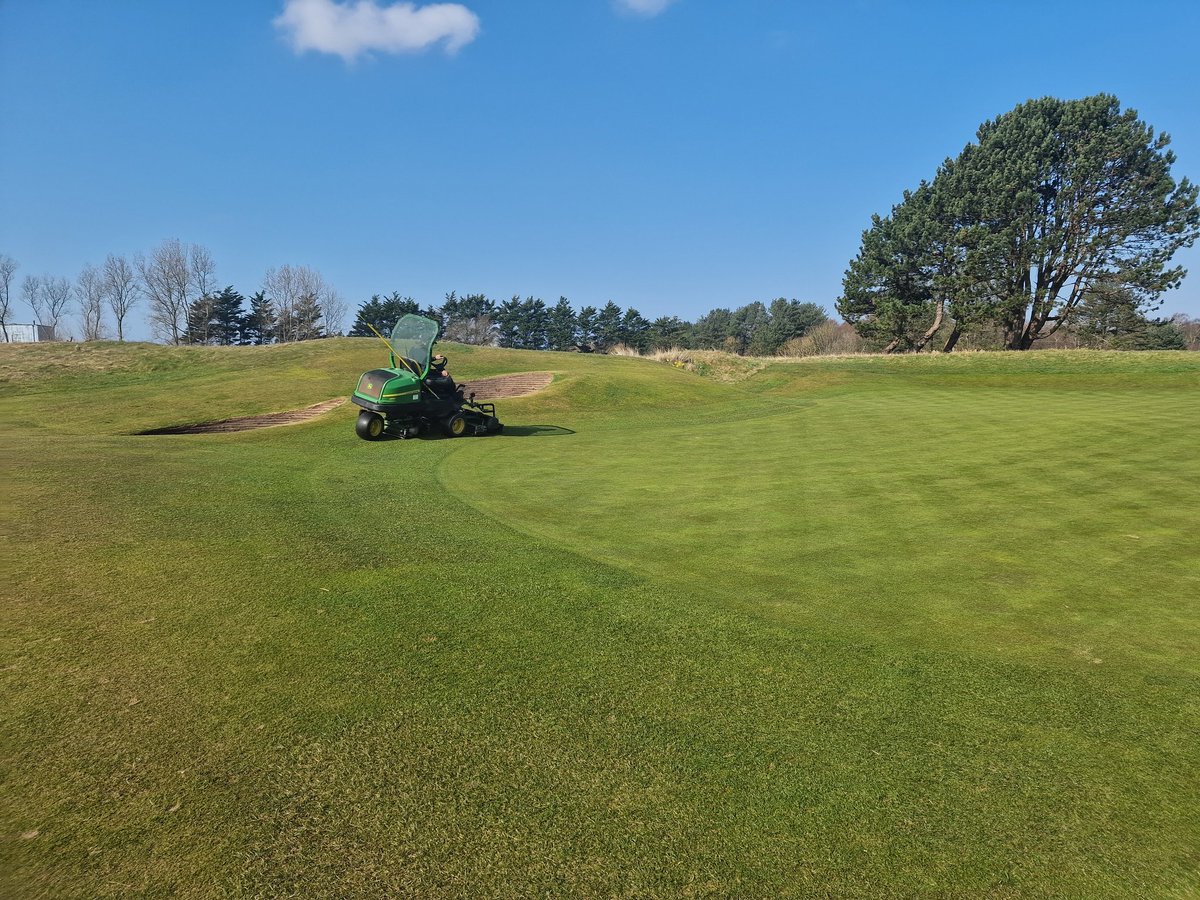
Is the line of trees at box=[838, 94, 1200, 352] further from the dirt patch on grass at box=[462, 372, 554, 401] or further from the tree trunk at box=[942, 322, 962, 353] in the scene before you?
the dirt patch on grass at box=[462, 372, 554, 401]

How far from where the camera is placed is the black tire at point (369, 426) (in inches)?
650

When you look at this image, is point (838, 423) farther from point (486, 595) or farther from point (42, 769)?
point (42, 769)

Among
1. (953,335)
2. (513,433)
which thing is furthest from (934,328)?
(513,433)

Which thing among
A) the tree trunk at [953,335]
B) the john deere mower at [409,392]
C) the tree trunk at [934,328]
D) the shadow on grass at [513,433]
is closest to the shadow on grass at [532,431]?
the shadow on grass at [513,433]

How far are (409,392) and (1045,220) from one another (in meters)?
44.8

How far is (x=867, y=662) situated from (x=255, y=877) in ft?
12.1

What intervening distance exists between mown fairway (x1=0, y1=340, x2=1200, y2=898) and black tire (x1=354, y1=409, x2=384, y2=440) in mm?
6305

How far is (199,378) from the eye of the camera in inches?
1219

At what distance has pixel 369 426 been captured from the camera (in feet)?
54.3

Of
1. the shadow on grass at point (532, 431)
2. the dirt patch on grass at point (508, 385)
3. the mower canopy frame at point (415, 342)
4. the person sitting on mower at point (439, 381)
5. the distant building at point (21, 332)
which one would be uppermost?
the distant building at point (21, 332)

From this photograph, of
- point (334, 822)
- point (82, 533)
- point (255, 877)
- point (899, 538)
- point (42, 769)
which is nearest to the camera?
point (255, 877)

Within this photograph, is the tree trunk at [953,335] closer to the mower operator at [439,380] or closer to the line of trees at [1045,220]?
the line of trees at [1045,220]

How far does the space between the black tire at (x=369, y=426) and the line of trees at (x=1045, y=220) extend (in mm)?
41222

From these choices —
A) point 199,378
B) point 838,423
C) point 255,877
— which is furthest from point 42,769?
point 199,378
